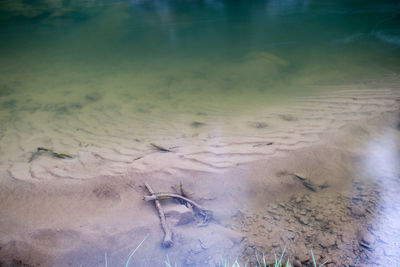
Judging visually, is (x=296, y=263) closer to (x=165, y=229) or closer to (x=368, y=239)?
(x=368, y=239)

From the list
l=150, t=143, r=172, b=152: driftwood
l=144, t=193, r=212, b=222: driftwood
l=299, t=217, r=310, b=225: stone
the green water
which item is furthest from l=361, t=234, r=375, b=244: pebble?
the green water

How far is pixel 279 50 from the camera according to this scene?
22.2 feet

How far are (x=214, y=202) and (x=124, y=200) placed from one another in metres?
0.84

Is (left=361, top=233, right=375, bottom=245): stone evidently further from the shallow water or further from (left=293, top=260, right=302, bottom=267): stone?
(left=293, top=260, right=302, bottom=267): stone

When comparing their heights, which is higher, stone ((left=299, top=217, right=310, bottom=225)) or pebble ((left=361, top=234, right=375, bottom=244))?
pebble ((left=361, top=234, right=375, bottom=244))

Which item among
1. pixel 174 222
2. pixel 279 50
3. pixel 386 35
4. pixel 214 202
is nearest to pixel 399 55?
pixel 386 35

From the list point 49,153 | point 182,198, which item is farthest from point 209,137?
point 49,153

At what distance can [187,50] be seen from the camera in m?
7.22

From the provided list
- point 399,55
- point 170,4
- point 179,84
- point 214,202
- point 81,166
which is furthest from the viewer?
point 170,4

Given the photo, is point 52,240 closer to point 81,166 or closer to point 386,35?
point 81,166

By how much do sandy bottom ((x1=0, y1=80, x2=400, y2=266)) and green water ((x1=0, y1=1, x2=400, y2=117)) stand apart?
1240mm

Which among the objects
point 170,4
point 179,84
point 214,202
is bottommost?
point 214,202

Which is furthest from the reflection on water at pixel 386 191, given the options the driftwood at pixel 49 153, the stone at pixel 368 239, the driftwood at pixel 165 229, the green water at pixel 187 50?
the driftwood at pixel 49 153

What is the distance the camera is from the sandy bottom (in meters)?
1.69
